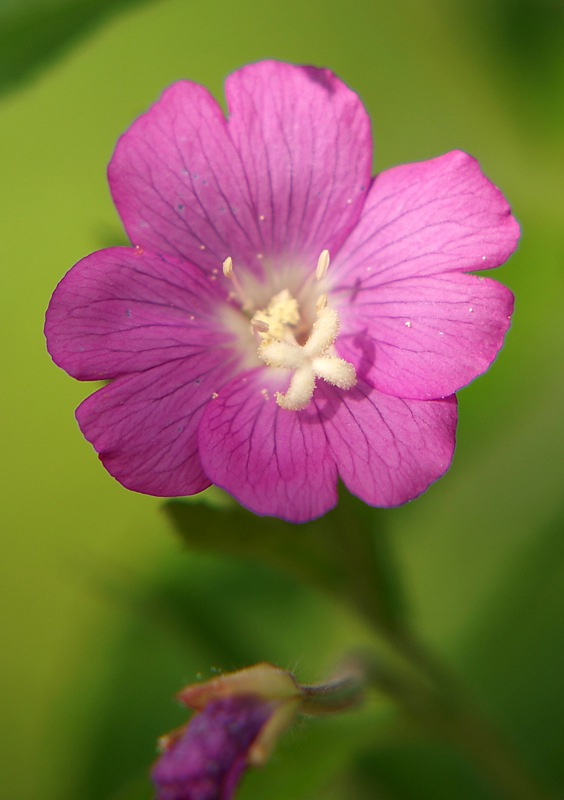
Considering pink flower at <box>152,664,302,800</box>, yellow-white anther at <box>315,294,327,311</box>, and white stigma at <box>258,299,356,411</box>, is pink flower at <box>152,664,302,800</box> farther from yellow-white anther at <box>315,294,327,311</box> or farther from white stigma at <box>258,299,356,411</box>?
yellow-white anther at <box>315,294,327,311</box>

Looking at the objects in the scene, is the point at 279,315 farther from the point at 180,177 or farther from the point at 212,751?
the point at 212,751

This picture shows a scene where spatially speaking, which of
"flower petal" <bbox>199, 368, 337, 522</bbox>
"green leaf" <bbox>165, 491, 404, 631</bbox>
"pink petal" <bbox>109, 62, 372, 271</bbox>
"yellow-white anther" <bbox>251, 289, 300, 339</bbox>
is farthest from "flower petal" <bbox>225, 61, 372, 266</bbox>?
"green leaf" <bbox>165, 491, 404, 631</bbox>

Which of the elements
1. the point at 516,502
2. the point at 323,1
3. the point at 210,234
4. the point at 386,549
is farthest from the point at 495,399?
the point at 323,1

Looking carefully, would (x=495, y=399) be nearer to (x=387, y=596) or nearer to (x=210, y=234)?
(x=387, y=596)

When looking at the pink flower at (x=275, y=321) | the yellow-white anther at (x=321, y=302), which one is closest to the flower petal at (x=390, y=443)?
the pink flower at (x=275, y=321)

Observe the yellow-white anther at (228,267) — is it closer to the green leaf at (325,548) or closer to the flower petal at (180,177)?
the flower petal at (180,177)
